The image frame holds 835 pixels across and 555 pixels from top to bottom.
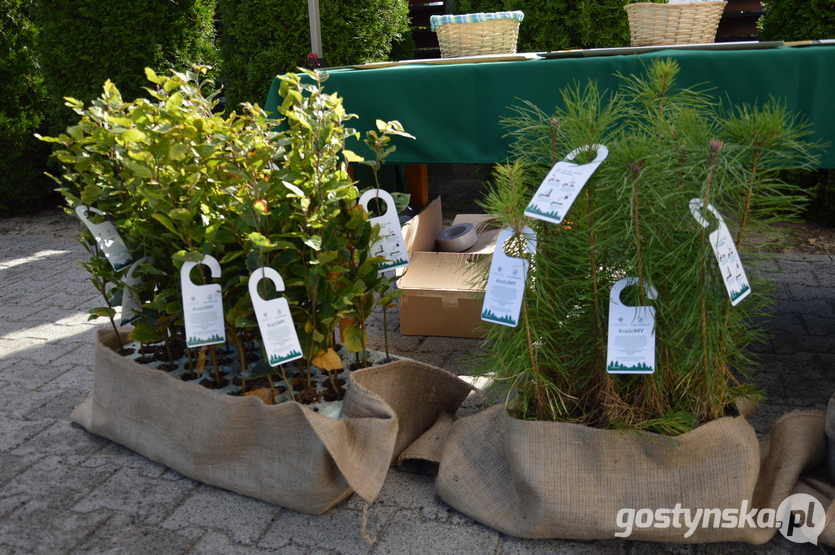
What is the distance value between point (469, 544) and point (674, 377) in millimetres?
604

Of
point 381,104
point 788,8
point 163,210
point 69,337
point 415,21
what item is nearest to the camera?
point 163,210

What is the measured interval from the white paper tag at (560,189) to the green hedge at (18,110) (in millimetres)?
5205

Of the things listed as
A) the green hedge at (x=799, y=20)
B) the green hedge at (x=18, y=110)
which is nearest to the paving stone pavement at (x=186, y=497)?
the green hedge at (x=799, y=20)

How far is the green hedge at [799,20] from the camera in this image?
14.1ft

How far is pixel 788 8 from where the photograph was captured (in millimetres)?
4504

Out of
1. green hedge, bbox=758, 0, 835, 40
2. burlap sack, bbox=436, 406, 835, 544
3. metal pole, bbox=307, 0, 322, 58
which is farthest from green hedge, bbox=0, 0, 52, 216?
green hedge, bbox=758, 0, 835, 40

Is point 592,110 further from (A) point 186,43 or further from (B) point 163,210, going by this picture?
(A) point 186,43

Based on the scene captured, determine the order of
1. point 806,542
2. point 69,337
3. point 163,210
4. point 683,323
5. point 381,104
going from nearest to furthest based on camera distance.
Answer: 1. point 683,323
2. point 806,542
3. point 163,210
4. point 381,104
5. point 69,337

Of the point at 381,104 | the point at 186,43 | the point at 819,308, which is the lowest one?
the point at 819,308

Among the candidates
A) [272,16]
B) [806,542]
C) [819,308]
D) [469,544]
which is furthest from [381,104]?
[272,16]

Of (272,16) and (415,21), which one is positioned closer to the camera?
(272,16)

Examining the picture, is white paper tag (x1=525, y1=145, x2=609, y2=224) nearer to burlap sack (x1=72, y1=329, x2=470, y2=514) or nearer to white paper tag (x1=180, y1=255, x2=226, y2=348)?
burlap sack (x1=72, y1=329, x2=470, y2=514)

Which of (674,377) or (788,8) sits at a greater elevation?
(788,8)

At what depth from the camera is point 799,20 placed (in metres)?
4.47
